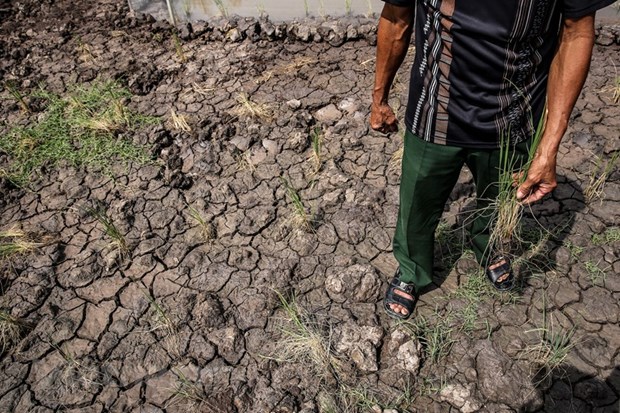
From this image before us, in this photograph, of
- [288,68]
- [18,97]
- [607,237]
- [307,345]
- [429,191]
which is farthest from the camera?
[288,68]

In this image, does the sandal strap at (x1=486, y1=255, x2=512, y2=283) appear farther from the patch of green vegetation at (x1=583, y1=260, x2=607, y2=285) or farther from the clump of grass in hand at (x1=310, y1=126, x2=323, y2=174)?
the clump of grass in hand at (x1=310, y1=126, x2=323, y2=174)

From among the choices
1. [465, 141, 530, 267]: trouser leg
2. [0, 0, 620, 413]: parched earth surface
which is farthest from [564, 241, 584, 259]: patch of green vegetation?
[465, 141, 530, 267]: trouser leg

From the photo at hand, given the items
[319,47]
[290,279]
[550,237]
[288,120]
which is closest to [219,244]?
[290,279]

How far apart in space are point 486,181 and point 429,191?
250 mm

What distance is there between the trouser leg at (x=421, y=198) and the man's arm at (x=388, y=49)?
21 centimetres

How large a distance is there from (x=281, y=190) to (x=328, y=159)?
0.40m

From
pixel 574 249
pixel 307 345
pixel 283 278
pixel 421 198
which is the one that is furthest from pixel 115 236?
pixel 574 249

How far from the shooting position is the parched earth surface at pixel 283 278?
2084mm

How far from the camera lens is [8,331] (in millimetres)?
2293

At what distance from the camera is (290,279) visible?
2500 millimetres

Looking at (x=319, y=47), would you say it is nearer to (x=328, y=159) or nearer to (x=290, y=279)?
(x=328, y=159)

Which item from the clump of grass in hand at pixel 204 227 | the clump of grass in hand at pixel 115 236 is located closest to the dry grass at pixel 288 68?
the clump of grass in hand at pixel 204 227

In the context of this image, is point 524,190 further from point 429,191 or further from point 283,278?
point 283,278

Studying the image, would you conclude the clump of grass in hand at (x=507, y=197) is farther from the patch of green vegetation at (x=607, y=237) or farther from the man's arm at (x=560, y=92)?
the patch of green vegetation at (x=607, y=237)
